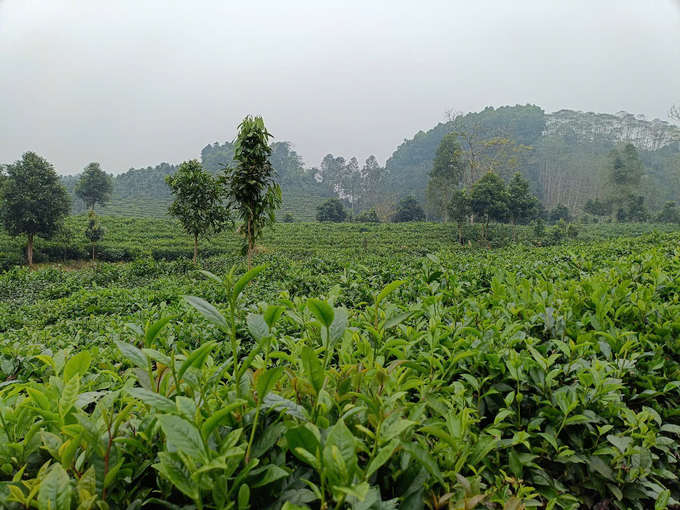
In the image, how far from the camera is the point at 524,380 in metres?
0.87

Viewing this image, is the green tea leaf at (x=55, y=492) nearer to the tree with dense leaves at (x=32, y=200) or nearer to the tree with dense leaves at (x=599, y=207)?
the tree with dense leaves at (x=32, y=200)

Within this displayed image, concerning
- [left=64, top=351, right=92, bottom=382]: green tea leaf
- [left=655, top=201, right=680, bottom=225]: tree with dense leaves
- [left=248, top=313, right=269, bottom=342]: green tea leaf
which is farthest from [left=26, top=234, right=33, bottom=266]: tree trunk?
[left=655, top=201, right=680, bottom=225]: tree with dense leaves

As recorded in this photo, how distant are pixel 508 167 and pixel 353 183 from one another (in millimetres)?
26314

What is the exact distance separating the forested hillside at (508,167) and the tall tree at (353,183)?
17cm

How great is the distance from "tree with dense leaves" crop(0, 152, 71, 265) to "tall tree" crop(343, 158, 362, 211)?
4874cm

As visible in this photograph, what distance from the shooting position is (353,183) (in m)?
62.4

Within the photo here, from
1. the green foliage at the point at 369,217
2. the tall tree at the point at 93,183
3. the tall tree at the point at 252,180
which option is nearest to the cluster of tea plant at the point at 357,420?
the tall tree at the point at 252,180

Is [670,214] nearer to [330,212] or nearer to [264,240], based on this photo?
[330,212]

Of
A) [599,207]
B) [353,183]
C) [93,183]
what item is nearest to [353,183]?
[353,183]

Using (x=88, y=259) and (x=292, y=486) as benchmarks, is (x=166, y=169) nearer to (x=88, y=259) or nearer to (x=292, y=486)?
(x=88, y=259)

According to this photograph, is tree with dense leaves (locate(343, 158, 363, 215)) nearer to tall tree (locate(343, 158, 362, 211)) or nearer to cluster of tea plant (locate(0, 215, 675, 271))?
tall tree (locate(343, 158, 362, 211))

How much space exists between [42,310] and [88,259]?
1279 cm

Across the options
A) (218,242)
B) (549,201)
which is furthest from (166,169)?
(549,201)

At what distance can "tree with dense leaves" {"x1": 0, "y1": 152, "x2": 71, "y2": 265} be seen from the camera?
14.2 metres
